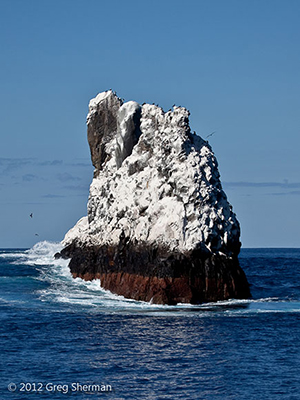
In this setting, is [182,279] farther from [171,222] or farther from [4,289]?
[4,289]

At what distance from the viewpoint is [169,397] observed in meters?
25.9

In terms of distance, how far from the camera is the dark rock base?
4719 cm

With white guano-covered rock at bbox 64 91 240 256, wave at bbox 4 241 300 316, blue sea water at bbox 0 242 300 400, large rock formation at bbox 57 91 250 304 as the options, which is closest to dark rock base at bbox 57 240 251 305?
large rock formation at bbox 57 91 250 304

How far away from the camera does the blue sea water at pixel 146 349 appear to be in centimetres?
2714

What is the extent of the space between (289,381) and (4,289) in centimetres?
3800

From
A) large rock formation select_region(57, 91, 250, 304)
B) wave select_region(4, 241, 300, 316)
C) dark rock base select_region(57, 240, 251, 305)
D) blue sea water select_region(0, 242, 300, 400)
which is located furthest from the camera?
large rock formation select_region(57, 91, 250, 304)

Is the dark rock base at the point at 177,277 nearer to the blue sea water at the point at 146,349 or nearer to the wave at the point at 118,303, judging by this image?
the wave at the point at 118,303

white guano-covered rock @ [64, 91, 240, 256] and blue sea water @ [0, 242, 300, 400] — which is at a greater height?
white guano-covered rock @ [64, 91, 240, 256]

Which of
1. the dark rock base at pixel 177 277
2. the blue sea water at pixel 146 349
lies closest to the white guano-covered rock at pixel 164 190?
the dark rock base at pixel 177 277

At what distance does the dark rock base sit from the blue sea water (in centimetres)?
115

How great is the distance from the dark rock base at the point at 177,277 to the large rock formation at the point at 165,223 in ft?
0.23

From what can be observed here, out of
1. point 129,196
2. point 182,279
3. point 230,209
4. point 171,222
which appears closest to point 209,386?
point 182,279

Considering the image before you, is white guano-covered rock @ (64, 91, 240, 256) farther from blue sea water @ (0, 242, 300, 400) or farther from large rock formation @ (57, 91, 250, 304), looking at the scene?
blue sea water @ (0, 242, 300, 400)

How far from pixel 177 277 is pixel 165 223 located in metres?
5.17
